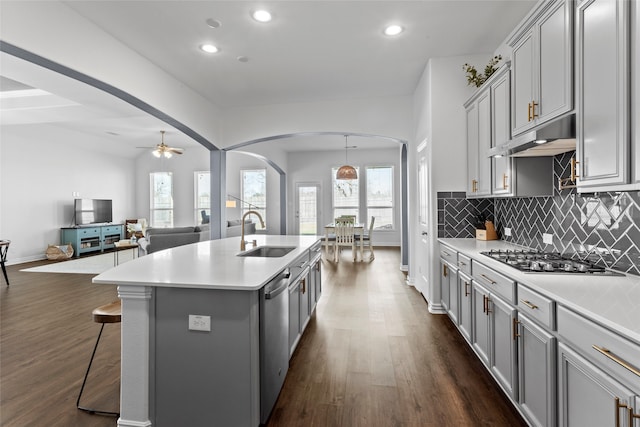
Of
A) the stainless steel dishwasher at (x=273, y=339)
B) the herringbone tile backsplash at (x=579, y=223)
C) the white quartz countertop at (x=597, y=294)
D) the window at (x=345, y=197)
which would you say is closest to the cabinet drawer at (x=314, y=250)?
the stainless steel dishwasher at (x=273, y=339)

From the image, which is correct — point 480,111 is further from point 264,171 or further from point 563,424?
point 264,171

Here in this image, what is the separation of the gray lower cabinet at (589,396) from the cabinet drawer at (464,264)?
1209mm

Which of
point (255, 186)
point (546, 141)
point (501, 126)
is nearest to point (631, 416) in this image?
point (546, 141)

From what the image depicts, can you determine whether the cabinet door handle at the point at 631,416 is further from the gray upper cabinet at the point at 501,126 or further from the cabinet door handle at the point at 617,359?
the gray upper cabinet at the point at 501,126

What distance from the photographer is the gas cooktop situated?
178 centimetres

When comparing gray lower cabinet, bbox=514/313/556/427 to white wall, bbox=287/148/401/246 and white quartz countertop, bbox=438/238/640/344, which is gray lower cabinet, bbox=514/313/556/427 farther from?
white wall, bbox=287/148/401/246

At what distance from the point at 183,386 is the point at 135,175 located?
10652 mm

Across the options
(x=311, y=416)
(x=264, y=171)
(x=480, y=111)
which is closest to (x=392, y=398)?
(x=311, y=416)

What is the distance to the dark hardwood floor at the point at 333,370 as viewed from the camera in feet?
6.15

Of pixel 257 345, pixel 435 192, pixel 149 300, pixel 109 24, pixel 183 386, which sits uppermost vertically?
pixel 109 24

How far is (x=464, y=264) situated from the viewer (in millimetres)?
2684

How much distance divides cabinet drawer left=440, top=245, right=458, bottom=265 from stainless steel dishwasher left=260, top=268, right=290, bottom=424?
1.70 meters

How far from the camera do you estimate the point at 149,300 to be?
1.71 metres

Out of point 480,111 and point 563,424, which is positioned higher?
point 480,111
